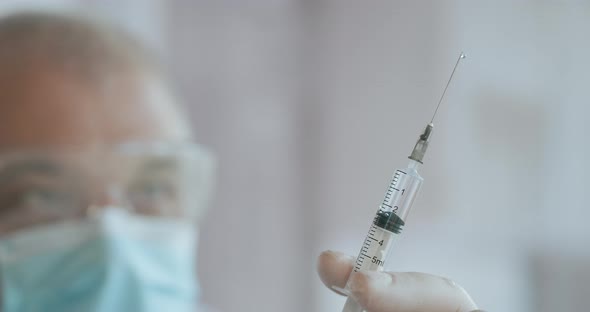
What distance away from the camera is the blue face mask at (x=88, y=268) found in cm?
111

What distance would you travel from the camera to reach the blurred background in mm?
1533

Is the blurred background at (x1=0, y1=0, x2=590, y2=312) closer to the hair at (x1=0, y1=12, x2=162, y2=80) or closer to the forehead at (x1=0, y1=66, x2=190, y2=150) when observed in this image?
the hair at (x1=0, y1=12, x2=162, y2=80)

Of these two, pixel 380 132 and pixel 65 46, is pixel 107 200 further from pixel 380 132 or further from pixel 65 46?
pixel 380 132

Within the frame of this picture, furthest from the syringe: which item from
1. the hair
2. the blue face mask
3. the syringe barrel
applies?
the hair

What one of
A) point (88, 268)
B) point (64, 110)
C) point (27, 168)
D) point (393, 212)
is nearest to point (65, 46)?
point (64, 110)

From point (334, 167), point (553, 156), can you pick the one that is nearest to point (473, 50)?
point (553, 156)

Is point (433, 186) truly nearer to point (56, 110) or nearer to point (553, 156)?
point (553, 156)

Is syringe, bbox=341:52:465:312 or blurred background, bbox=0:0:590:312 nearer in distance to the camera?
syringe, bbox=341:52:465:312

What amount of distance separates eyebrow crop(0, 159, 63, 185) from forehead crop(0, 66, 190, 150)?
3 centimetres

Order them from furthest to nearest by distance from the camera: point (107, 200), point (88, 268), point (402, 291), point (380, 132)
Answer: point (380, 132) → point (107, 200) → point (88, 268) → point (402, 291)

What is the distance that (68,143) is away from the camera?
122 centimetres

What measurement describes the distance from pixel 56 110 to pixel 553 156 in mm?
1138

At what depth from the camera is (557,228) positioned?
5.14 ft

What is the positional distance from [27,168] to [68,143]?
93mm
